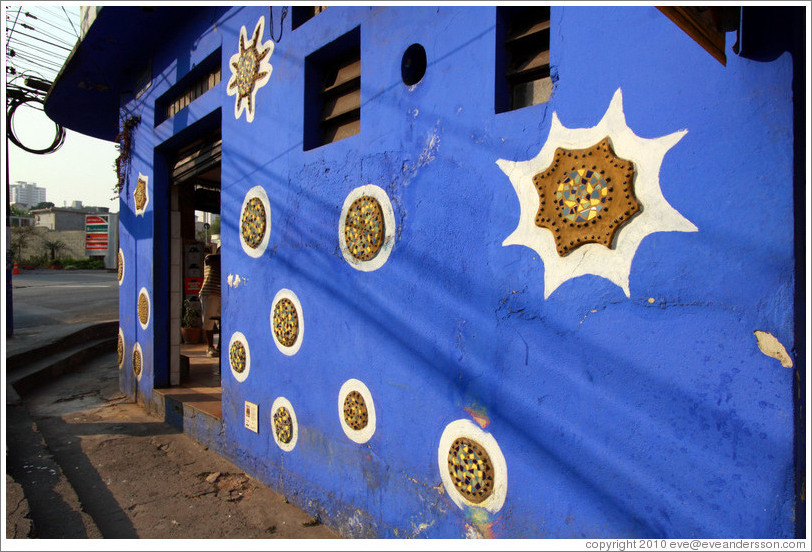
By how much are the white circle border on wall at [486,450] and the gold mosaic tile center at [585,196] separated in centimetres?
96

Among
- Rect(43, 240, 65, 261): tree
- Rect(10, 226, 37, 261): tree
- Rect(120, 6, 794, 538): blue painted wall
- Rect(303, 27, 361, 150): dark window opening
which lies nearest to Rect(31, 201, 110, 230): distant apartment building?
Rect(43, 240, 65, 261): tree

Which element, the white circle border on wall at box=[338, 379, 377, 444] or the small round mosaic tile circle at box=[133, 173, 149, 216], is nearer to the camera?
the white circle border on wall at box=[338, 379, 377, 444]

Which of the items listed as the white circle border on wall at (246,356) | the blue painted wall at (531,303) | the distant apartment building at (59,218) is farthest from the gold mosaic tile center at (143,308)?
the distant apartment building at (59,218)

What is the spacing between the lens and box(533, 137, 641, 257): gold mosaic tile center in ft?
5.96

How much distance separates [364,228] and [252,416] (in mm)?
2146

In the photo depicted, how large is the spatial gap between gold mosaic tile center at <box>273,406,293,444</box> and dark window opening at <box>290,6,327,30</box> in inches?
115

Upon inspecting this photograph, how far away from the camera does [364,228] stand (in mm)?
2961

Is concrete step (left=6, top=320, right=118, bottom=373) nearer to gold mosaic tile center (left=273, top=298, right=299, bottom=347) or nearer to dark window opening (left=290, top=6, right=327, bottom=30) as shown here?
gold mosaic tile center (left=273, top=298, right=299, bottom=347)

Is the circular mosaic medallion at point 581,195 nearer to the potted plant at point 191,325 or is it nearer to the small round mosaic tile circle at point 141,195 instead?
the small round mosaic tile circle at point 141,195

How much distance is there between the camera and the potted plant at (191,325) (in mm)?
10006

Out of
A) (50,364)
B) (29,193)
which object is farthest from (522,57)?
(29,193)

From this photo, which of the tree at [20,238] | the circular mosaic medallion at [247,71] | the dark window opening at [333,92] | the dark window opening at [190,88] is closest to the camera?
the dark window opening at [333,92]

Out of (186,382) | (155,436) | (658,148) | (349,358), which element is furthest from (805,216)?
(186,382)

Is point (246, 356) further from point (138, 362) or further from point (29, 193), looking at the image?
point (29, 193)
